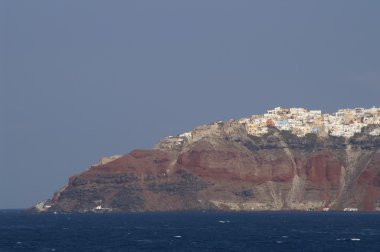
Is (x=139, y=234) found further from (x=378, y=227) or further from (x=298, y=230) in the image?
(x=378, y=227)

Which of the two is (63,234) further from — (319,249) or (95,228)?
(319,249)

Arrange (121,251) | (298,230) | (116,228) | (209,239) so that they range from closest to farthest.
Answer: (121,251) → (209,239) → (298,230) → (116,228)

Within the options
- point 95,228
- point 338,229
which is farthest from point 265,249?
point 95,228

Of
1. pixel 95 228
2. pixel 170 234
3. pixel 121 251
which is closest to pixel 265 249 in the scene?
pixel 121 251

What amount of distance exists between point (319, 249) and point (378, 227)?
58.2 m

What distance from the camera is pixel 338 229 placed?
18738 centimetres

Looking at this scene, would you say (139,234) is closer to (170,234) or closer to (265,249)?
(170,234)

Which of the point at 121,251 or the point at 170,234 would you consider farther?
the point at 170,234

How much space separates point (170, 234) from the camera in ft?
574

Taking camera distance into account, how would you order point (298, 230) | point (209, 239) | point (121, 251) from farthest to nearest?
1. point (298, 230)
2. point (209, 239)
3. point (121, 251)

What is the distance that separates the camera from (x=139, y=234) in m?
174

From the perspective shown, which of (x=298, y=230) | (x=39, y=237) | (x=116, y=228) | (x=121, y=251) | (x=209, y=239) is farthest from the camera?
(x=116, y=228)

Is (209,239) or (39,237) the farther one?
(39,237)

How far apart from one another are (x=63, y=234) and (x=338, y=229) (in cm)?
4527
